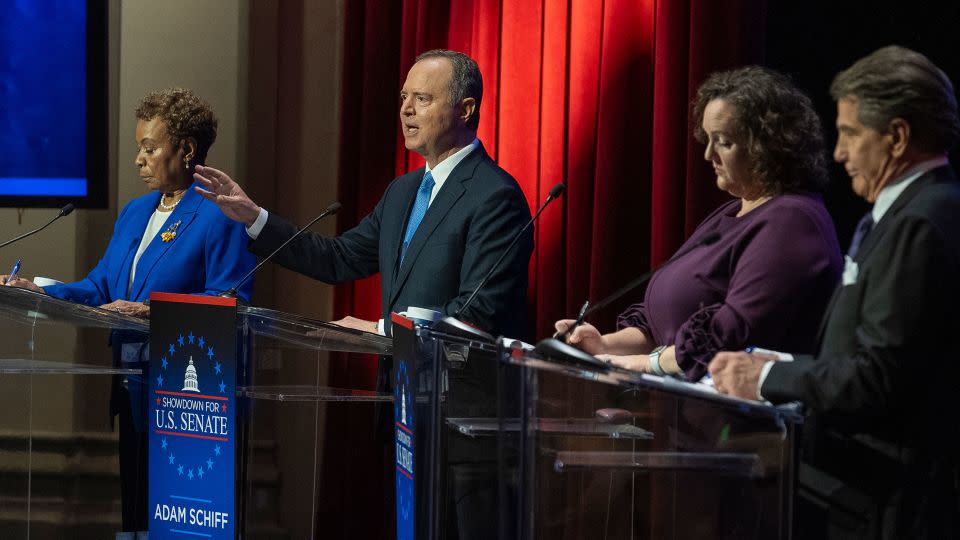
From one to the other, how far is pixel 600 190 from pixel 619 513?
2043mm

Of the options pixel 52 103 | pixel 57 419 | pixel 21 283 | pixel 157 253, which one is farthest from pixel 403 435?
pixel 52 103

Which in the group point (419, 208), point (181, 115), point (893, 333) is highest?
point (181, 115)

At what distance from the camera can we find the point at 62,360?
342 cm

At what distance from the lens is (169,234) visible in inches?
148

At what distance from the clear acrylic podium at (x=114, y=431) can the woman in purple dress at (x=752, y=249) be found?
68cm

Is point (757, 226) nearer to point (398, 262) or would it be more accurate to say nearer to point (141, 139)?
point (398, 262)

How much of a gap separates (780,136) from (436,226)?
3.73 feet

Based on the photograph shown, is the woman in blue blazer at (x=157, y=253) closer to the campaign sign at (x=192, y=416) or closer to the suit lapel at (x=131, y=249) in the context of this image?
the suit lapel at (x=131, y=249)

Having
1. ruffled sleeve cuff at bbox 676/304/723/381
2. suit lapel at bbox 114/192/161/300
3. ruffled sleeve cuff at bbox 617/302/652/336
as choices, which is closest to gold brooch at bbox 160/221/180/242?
suit lapel at bbox 114/192/161/300

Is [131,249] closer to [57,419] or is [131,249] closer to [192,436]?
[57,419]

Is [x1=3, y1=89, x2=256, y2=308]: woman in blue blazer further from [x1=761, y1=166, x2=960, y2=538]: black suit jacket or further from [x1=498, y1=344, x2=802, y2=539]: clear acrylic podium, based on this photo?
[x1=761, y1=166, x2=960, y2=538]: black suit jacket

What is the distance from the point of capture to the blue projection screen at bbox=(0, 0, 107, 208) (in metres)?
4.93

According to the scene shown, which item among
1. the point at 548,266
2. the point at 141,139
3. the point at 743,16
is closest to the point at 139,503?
the point at 141,139

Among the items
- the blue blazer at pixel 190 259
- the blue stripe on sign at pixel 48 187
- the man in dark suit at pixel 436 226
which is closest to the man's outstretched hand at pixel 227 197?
the man in dark suit at pixel 436 226
